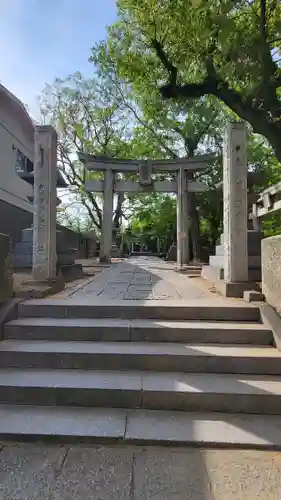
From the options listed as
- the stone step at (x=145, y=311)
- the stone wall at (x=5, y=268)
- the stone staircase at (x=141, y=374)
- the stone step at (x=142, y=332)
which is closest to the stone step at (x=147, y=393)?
the stone staircase at (x=141, y=374)

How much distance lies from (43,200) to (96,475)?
403 centimetres

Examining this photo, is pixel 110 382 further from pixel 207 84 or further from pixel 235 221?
pixel 207 84

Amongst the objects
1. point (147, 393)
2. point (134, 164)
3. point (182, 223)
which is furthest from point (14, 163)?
point (147, 393)

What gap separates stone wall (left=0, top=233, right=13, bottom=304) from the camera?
3.86 m

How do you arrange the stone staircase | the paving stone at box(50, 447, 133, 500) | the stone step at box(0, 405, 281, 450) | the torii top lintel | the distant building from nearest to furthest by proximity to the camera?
the paving stone at box(50, 447, 133, 500) → the stone step at box(0, 405, 281, 450) → the stone staircase → the distant building → the torii top lintel

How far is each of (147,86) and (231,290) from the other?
20.7 ft

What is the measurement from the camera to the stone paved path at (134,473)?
1868 mm

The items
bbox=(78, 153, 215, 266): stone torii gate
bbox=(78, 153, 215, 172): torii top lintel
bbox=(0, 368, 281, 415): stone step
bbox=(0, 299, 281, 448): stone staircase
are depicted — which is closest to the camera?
bbox=(0, 299, 281, 448): stone staircase

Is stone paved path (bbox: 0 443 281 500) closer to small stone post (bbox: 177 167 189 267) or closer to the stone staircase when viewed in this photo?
the stone staircase

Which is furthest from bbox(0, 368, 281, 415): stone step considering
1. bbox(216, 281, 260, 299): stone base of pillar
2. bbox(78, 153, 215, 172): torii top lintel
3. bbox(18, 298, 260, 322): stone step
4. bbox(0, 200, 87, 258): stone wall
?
bbox(78, 153, 215, 172): torii top lintel

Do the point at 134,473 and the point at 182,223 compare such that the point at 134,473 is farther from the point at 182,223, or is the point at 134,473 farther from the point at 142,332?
the point at 182,223

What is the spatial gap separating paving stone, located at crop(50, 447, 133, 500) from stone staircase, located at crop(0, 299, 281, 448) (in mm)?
134

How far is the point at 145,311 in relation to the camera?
3.96 m

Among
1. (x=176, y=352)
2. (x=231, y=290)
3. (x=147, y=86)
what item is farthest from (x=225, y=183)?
(x=147, y=86)
